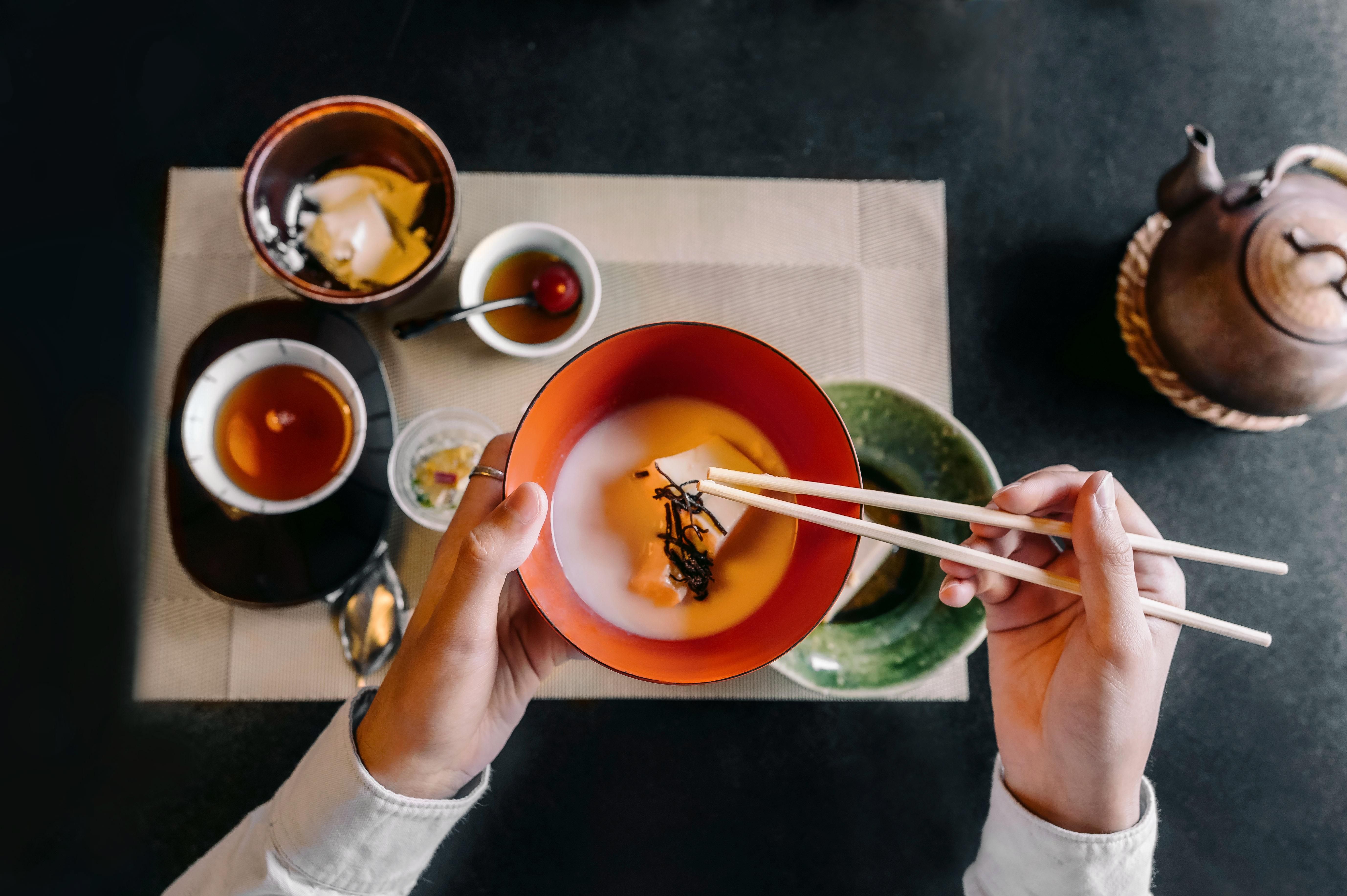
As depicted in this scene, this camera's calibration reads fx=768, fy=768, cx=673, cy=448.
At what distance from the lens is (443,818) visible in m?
0.90

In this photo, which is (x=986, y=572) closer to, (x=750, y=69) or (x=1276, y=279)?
(x=1276, y=279)

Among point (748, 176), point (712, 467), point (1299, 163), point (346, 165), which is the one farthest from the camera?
point (748, 176)

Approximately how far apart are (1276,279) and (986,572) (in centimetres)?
55

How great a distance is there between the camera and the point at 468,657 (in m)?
0.83

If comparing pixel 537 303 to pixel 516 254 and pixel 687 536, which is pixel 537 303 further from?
pixel 687 536

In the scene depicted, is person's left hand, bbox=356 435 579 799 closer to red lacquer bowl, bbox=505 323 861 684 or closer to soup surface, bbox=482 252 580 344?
red lacquer bowl, bbox=505 323 861 684

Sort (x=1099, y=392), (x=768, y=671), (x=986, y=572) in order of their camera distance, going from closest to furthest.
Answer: (x=986, y=572)
(x=768, y=671)
(x=1099, y=392)

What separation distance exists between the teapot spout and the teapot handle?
0.21ft

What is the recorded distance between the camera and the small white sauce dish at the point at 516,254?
111 cm

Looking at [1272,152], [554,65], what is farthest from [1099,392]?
[554,65]

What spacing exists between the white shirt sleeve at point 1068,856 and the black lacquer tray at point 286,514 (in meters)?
0.90

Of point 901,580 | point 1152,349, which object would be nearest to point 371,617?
point 901,580

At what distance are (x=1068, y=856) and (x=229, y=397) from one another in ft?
4.04

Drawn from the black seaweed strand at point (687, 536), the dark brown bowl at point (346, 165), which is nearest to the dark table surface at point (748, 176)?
the dark brown bowl at point (346, 165)
